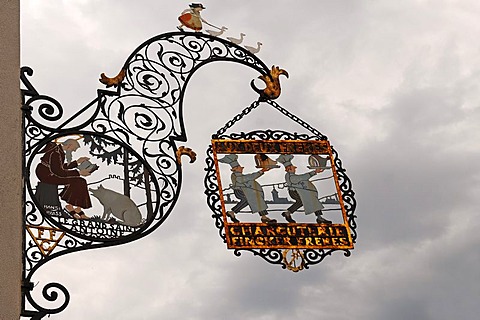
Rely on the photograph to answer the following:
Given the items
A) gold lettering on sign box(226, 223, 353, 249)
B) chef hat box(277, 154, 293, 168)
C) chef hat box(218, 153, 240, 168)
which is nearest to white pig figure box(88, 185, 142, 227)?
gold lettering on sign box(226, 223, 353, 249)

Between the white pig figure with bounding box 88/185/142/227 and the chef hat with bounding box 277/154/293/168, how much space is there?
1.66 m

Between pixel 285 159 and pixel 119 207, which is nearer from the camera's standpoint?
pixel 119 207

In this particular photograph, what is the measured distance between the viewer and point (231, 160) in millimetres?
9586

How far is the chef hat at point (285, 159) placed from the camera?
9664 millimetres

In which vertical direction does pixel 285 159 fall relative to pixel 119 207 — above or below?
above

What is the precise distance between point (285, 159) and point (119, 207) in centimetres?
182

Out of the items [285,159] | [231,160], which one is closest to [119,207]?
[231,160]

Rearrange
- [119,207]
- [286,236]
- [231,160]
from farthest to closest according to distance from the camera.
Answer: [231,160], [286,236], [119,207]

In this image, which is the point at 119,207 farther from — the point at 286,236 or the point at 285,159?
the point at 285,159

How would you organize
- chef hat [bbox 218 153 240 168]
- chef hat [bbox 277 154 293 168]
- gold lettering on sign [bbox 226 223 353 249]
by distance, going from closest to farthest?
gold lettering on sign [bbox 226 223 353 249] → chef hat [bbox 218 153 240 168] → chef hat [bbox 277 154 293 168]

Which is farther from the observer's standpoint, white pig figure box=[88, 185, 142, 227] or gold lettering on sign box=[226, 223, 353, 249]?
gold lettering on sign box=[226, 223, 353, 249]

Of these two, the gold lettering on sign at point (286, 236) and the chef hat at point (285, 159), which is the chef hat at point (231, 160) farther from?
the gold lettering on sign at point (286, 236)

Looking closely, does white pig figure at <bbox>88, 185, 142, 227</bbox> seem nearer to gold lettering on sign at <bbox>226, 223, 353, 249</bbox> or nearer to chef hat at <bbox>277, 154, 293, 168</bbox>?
gold lettering on sign at <bbox>226, 223, 353, 249</bbox>

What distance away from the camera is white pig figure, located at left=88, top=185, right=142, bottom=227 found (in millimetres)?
8461
